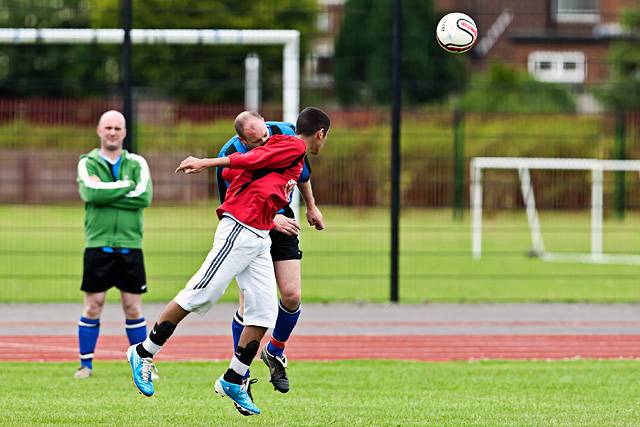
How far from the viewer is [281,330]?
8.24 metres

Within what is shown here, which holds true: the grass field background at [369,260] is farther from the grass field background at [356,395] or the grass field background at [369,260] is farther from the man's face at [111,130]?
the man's face at [111,130]

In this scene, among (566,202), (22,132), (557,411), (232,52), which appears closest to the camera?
(557,411)

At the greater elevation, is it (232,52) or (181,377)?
(232,52)

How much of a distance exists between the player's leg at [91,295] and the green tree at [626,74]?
15590 mm

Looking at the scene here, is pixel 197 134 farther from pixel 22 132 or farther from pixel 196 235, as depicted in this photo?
pixel 196 235

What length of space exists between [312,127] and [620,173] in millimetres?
15723

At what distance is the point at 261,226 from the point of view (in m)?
7.38

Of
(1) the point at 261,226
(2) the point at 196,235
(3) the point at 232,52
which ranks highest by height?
(3) the point at 232,52

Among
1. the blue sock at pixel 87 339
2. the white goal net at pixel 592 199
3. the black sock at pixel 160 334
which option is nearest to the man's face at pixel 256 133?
the black sock at pixel 160 334

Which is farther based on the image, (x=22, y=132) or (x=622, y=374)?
(x=22, y=132)

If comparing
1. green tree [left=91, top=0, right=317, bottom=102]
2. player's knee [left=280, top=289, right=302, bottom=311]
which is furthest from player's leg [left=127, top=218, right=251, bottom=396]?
green tree [left=91, top=0, right=317, bottom=102]

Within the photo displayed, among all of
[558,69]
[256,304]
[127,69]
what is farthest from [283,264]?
[558,69]

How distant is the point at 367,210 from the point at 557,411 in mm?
12336

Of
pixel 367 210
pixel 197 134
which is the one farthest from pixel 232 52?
pixel 197 134
